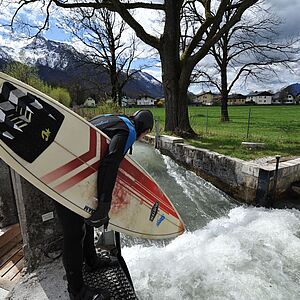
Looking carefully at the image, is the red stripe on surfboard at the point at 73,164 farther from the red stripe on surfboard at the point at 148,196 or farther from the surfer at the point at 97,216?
the red stripe on surfboard at the point at 148,196

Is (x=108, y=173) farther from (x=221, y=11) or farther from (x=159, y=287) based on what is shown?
(x=221, y=11)

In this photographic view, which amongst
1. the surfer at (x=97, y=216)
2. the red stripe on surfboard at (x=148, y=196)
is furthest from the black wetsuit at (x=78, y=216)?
the red stripe on surfboard at (x=148, y=196)

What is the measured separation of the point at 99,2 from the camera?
1002 centimetres

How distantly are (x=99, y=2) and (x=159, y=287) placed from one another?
10.6m

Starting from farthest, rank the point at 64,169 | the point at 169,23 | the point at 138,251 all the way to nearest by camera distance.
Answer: the point at 169,23, the point at 138,251, the point at 64,169

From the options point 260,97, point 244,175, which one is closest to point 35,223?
point 244,175

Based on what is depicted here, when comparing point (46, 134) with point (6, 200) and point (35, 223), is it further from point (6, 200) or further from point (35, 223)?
point (6, 200)

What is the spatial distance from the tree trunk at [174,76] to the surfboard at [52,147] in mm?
8307

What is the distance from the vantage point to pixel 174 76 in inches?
398

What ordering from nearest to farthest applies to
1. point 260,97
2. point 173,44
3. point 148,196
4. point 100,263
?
point 100,263, point 148,196, point 173,44, point 260,97

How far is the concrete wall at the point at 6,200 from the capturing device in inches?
104

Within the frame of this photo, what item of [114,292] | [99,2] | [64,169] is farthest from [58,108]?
[99,2]

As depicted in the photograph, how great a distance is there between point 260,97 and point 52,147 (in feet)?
397

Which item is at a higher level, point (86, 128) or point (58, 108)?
point (58, 108)
